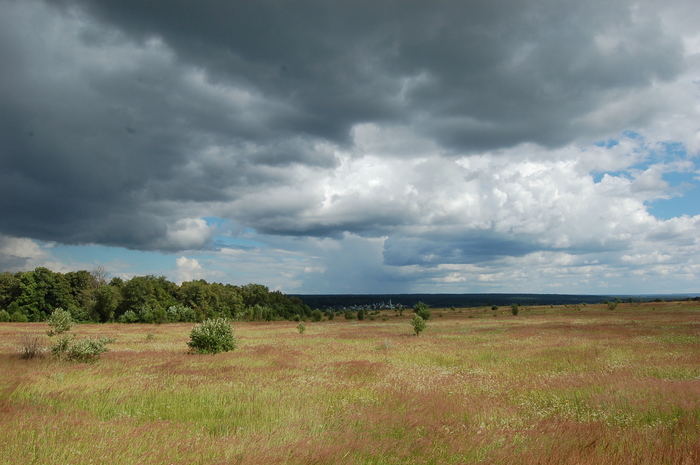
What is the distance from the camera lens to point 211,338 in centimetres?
2544

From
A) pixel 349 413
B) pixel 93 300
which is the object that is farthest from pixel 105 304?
pixel 349 413

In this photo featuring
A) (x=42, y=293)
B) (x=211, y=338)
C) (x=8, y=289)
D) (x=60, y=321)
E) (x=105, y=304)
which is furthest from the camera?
(x=8, y=289)

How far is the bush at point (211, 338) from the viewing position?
25.2m

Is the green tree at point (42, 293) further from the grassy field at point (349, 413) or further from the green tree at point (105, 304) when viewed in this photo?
the grassy field at point (349, 413)

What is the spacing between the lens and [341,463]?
6.43 metres

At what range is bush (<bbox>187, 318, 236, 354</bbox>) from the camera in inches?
993

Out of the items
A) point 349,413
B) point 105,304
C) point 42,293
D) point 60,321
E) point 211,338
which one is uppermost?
point 42,293

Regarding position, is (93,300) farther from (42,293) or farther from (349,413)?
(349,413)

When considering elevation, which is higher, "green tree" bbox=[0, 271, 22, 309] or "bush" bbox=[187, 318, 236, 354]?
"green tree" bbox=[0, 271, 22, 309]

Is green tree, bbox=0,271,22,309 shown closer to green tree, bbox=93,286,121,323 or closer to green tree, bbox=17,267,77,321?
green tree, bbox=17,267,77,321

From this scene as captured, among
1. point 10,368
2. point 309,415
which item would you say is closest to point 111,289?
Result: point 10,368

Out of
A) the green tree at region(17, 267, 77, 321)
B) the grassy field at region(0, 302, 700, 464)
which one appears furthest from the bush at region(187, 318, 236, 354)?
the green tree at region(17, 267, 77, 321)

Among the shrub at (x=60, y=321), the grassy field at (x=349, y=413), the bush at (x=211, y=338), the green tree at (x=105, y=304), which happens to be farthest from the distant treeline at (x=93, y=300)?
the grassy field at (x=349, y=413)

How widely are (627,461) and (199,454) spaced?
24.0 feet
